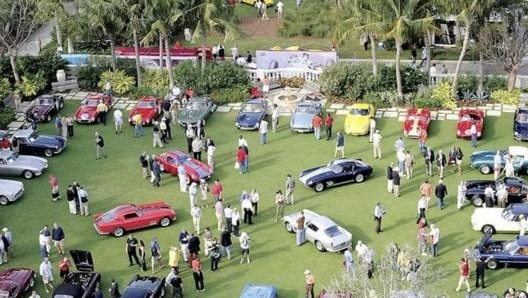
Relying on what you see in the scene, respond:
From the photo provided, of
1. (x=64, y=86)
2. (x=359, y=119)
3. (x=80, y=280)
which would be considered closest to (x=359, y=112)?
(x=359, y=119)

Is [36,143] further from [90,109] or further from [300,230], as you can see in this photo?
[300,230]

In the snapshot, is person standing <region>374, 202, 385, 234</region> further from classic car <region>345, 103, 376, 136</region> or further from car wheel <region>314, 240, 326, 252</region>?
classic car <region>345, 103, 376, 136</region>

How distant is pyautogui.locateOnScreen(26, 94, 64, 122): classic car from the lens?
47.9 meters

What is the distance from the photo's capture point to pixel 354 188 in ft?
131

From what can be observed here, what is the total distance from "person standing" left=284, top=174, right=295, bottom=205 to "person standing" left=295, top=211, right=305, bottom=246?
9.69 feet

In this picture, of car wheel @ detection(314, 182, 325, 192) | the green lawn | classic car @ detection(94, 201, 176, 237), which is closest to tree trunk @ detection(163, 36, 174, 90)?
the green lawn

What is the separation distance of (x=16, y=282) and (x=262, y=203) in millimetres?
11546

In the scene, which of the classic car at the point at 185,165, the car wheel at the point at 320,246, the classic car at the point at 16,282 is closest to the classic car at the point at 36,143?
the classic car at the point at 185,165

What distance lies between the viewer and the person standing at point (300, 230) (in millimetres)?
34750

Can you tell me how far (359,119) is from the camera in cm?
4531

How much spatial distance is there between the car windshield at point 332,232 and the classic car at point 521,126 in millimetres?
13595

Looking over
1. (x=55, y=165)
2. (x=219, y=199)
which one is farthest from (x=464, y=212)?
(x=55, y=165)

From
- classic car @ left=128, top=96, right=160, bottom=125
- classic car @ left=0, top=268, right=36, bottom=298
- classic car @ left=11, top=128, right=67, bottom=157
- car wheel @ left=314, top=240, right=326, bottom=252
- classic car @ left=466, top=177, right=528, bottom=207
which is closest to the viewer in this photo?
classic car @ left=0, top=268, right=36, bottom=298

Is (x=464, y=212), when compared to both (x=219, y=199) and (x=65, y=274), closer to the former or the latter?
(x=219, y=199)
